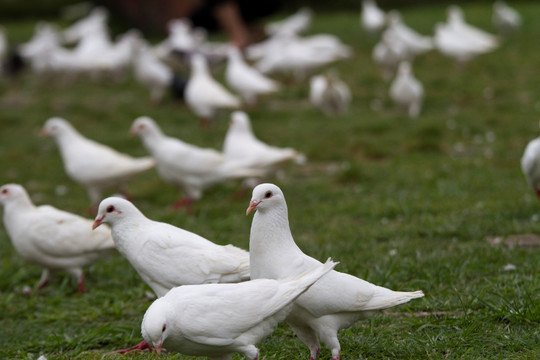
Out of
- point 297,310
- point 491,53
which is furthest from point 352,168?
point 491,53

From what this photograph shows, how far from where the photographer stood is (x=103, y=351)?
4.42 m

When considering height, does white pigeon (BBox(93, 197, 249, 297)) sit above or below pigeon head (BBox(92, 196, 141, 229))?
below

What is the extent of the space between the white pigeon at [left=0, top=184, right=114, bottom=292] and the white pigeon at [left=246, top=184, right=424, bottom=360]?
1.97 meters

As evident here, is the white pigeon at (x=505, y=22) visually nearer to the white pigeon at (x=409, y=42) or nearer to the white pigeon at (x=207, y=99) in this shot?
the white pigeon at (x=409, y=42)

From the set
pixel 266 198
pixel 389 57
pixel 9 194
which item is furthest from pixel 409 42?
pixel 266 198

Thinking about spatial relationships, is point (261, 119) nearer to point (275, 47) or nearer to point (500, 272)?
point (275, 47)

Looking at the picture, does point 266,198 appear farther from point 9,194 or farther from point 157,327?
point 9,194

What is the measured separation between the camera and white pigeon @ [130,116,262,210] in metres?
7.54

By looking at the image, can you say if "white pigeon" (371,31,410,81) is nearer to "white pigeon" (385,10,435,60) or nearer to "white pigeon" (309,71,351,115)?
"white pigeon" (385,10,435,60)

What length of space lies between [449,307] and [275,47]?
39.6 feet

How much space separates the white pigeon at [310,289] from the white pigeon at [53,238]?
1.97m

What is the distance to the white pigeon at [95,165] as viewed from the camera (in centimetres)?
764

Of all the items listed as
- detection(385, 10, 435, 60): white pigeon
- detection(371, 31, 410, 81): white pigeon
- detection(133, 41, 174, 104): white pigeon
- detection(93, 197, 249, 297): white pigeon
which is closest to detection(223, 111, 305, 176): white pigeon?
detection(93, 197, 249, 297): white pigeon

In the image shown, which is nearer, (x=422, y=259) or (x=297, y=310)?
(x=297, y=310)
